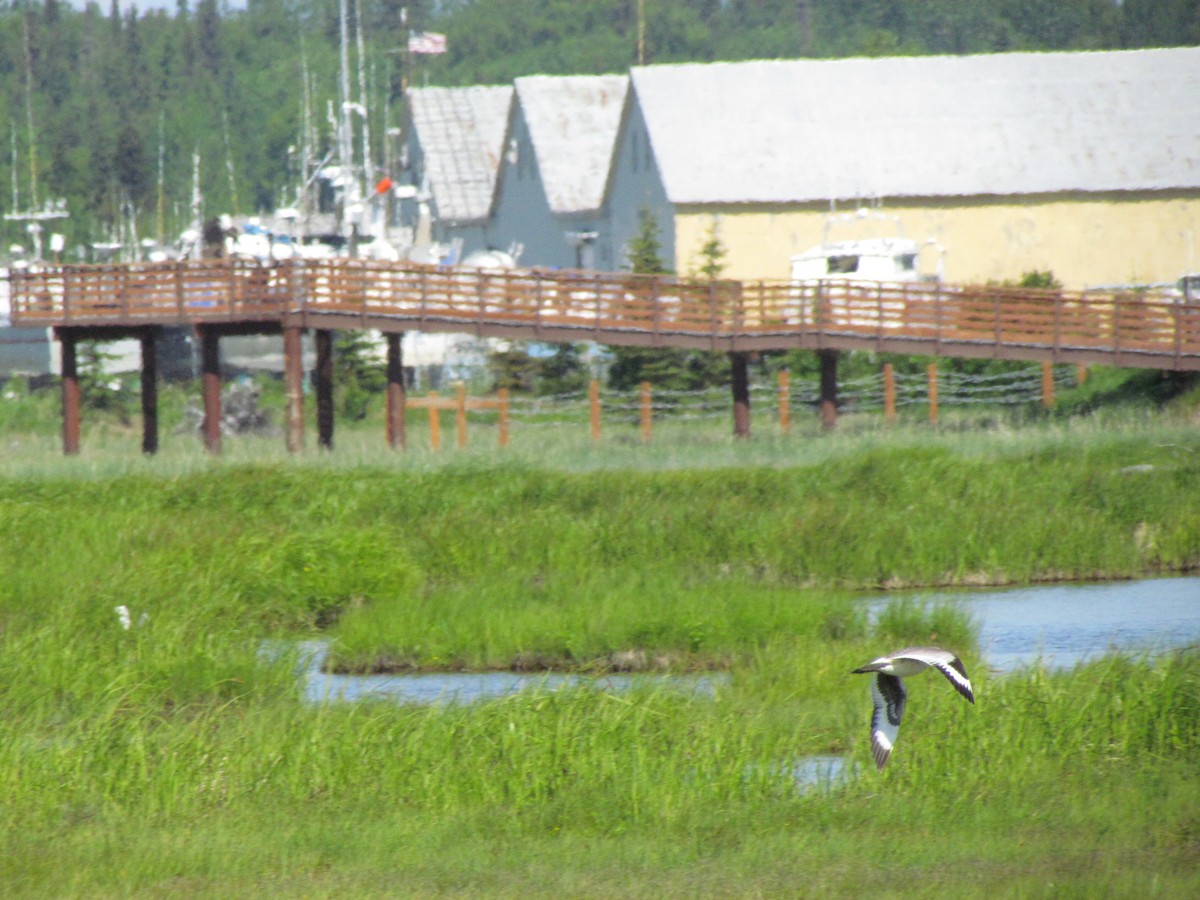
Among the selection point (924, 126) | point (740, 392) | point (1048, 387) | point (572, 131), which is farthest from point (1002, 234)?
point (740, 392)

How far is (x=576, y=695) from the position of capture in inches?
480

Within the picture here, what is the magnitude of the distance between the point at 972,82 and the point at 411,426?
19446mm

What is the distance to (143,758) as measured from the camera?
10906mm

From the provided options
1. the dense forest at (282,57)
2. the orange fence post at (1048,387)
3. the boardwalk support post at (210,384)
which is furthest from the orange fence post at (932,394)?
the dense forest at (282,57)

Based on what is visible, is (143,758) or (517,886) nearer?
(517,886)

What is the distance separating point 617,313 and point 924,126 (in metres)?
19.5

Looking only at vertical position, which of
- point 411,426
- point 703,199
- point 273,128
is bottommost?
point 411,426

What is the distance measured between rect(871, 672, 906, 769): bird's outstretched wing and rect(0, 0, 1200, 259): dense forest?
71.1 meters

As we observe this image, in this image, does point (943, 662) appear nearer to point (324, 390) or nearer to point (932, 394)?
point (324, 390)

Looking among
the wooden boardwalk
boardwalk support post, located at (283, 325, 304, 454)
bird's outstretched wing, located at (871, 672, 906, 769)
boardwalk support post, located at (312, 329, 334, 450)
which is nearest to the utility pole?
boardwalk support post, located at (312, 329, 334, 450)

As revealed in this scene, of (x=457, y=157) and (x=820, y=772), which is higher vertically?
(x=457, y=157)

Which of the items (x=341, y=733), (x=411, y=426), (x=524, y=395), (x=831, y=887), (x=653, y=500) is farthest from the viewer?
(x=524, y=395)

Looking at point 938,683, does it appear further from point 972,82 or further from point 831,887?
point 972,82

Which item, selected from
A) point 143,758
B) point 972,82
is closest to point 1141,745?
point 143,758
